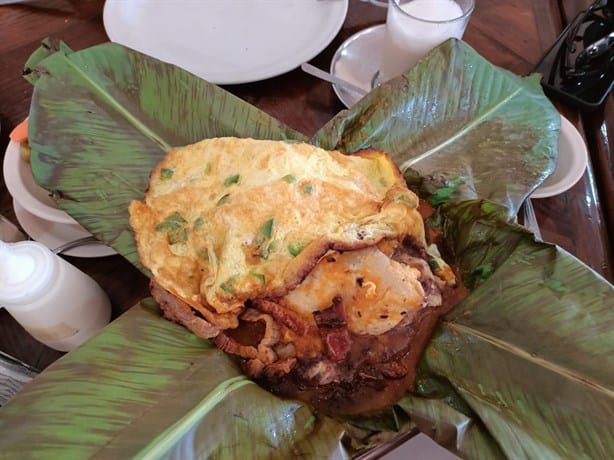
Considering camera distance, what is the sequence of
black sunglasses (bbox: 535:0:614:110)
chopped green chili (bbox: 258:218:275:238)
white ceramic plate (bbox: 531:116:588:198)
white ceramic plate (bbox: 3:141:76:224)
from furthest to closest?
black sunglasses (bbox: 535:0:614:110) < white ceramic plate (bbox: 531:116:588:198) < white ceramic plate (bbox: 3:141:76:224) < chopped green chili (bbox: 258:218:275:238)

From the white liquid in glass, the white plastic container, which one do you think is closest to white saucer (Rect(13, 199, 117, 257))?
the white plastic container

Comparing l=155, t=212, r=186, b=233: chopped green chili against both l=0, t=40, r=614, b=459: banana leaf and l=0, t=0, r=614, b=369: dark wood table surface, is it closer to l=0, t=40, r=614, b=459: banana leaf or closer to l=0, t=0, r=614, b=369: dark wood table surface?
l=0, t=40, r=614, b=459: banana leaf

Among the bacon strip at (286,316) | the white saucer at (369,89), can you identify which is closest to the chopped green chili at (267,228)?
the bacon strip at (286,316)

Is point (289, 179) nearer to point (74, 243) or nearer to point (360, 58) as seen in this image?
point (74, 243)

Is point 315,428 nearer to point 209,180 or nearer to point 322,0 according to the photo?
point 209,180

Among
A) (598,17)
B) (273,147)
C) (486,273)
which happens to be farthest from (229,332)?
(598,17)

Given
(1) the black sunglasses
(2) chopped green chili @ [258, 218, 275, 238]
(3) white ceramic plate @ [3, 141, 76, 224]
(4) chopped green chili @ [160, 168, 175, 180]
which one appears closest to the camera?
(2) chopped green chili @ [258, 218, 275, 238]

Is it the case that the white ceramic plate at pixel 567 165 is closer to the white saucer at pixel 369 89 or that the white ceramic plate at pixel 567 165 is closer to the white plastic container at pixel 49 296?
the white saucer at pixel 369 89
